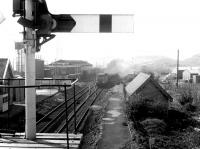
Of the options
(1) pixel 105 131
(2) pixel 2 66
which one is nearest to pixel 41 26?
(1) pixel 105 131

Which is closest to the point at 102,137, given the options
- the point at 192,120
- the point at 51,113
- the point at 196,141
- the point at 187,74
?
the point at 196,141

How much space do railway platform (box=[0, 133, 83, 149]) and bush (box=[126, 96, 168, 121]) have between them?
16.7 metres

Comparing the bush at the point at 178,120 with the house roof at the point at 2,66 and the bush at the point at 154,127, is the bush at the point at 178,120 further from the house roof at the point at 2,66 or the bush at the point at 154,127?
the house roof at the point at 2,66

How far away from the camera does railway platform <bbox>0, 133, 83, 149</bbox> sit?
15.9ft

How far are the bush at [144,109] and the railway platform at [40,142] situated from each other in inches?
658

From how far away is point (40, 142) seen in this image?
5.19 meters

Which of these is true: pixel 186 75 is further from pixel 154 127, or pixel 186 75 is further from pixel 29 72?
pixel 29 72

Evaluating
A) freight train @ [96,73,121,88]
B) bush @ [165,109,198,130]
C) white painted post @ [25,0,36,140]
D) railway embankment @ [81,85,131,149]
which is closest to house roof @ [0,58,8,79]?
railway embankment @ [81,85,131,149]

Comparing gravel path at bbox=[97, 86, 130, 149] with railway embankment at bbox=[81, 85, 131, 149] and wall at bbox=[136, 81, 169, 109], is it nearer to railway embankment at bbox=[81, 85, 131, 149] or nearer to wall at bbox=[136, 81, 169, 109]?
railway embankment at bbox=[81, 85, 131, 149]

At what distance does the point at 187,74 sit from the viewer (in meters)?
62.0

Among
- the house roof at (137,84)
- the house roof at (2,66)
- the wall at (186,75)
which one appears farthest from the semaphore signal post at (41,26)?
the wall at (186,75)

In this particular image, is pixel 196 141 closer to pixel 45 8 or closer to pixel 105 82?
pixel 45 8

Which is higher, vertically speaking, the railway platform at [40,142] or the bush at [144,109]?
the railway platform at [40,142]

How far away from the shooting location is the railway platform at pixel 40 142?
484 centimetres
